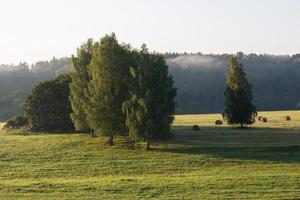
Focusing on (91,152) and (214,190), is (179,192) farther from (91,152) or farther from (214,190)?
(91,152)

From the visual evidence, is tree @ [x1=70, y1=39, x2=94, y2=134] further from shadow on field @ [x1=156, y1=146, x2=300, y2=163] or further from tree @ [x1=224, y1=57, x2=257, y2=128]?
tree @ [x1=224, y1=57, x2=257, y2=128]

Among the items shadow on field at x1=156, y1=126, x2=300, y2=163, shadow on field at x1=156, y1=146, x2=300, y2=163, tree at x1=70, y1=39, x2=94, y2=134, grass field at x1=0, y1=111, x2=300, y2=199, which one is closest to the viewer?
grass field at x1=0, y1=111, x2=300, y2=199

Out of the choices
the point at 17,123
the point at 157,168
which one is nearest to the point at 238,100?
the point at 17,123

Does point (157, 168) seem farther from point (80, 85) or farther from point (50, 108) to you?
point (50, 108)

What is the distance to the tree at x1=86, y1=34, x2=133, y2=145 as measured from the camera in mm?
57375

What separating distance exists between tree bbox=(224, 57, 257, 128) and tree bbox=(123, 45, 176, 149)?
959 inches

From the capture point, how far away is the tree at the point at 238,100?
79750mm

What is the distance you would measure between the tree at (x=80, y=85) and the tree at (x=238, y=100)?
2257 centimetres

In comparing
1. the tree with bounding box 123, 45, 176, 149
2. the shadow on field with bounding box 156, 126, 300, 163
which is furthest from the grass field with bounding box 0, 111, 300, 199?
the tree with bounding box 123, 45, 176, 149

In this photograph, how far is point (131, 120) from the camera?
54.1m

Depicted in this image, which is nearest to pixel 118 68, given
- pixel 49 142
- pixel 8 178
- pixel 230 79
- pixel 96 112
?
pixel 96 112

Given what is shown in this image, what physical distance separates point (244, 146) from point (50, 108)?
113ft

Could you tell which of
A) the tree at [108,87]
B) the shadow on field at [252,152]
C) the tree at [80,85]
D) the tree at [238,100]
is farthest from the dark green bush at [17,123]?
the shadow on field at [252,152]

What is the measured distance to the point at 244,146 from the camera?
2085 inches
